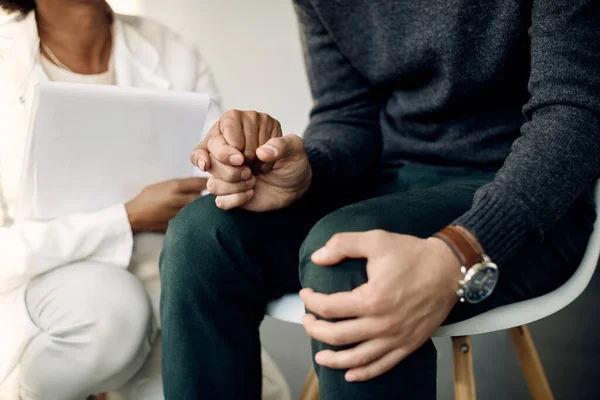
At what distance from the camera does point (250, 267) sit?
23.6 inches

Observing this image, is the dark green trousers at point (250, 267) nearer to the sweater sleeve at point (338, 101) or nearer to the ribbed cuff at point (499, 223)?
the ribbed cuff at point (499, 223)

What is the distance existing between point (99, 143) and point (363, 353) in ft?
1.38

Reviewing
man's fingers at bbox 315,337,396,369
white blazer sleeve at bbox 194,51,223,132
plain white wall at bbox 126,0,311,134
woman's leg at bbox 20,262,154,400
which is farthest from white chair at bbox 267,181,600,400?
plain white wall at bbox 126,0,311,134

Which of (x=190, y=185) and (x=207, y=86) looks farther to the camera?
(x=207, y=86)

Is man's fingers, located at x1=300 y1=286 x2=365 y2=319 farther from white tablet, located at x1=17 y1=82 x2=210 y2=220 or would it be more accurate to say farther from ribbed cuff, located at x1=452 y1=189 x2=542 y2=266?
white tablet, located at x1=17 y1=82 x2=210 y2=220

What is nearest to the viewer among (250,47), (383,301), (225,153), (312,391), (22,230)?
(383,301)

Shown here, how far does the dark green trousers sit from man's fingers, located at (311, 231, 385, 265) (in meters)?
0.03

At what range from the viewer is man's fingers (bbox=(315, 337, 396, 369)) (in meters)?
0.45

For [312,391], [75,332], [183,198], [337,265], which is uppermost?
[337,265]

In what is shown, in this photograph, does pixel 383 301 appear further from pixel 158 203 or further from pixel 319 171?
pixel 158 203

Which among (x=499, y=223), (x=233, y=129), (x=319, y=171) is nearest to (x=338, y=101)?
(x=319, y=171)

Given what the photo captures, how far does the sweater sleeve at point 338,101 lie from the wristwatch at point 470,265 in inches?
12.0

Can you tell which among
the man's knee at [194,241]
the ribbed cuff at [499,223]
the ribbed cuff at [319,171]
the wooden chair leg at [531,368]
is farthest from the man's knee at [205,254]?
the wooden chair leg at [531,368]

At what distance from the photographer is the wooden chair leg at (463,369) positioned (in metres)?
0.62
